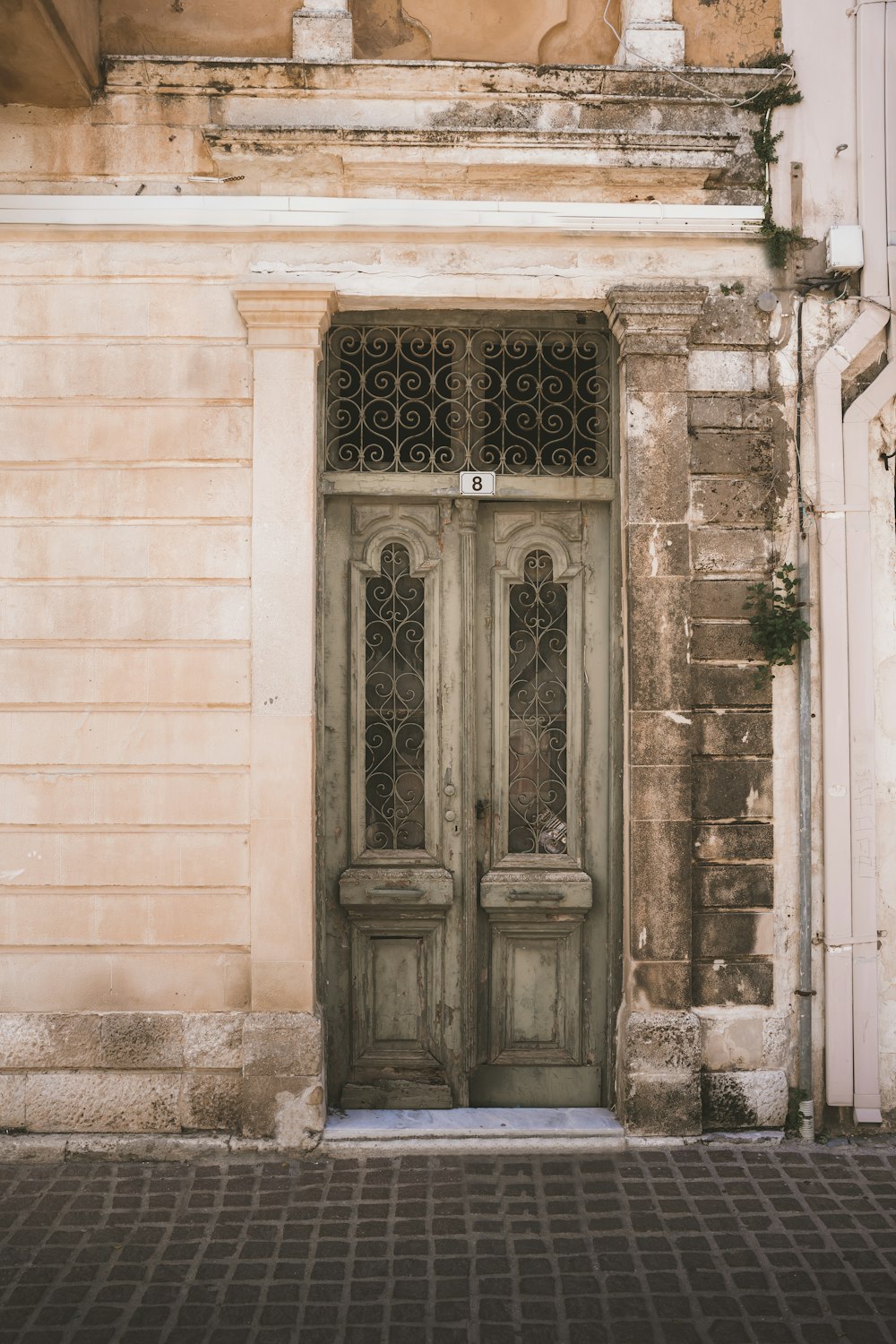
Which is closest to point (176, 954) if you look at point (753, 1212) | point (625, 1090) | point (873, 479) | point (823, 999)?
point (625, 1090)

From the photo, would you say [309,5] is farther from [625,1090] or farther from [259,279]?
[625,1090]

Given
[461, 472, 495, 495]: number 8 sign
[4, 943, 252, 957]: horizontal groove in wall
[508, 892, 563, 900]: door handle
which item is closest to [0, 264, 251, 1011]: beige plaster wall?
[4, 943, 252, 957]: horizontal groove in wall

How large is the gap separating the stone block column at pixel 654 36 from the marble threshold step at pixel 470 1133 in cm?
501

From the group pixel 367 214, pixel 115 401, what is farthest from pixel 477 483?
pixel 115 401

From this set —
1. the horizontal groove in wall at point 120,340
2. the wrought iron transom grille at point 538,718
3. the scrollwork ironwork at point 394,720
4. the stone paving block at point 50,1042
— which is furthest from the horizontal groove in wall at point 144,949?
the horizontal groove in wall at point 120,340

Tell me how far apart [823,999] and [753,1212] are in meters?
1.08

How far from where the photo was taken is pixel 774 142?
472 centimetres

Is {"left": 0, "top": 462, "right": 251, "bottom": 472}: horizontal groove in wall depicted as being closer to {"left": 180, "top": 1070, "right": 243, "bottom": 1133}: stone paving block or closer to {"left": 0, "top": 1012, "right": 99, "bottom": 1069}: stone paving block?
{"left": 0, "top": 1012, "right": 99, "bottom": 1069}: stone paving block

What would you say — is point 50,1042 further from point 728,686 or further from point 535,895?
point 728,686

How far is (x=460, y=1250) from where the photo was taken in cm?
371

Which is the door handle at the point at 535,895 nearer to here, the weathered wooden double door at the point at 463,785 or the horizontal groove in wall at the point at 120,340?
the weathered wooden double door at the point at 463,785

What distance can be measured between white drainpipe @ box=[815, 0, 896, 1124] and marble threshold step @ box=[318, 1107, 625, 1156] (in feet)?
3.86

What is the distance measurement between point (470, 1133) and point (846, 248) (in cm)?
444

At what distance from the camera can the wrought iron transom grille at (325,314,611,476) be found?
192 inches
